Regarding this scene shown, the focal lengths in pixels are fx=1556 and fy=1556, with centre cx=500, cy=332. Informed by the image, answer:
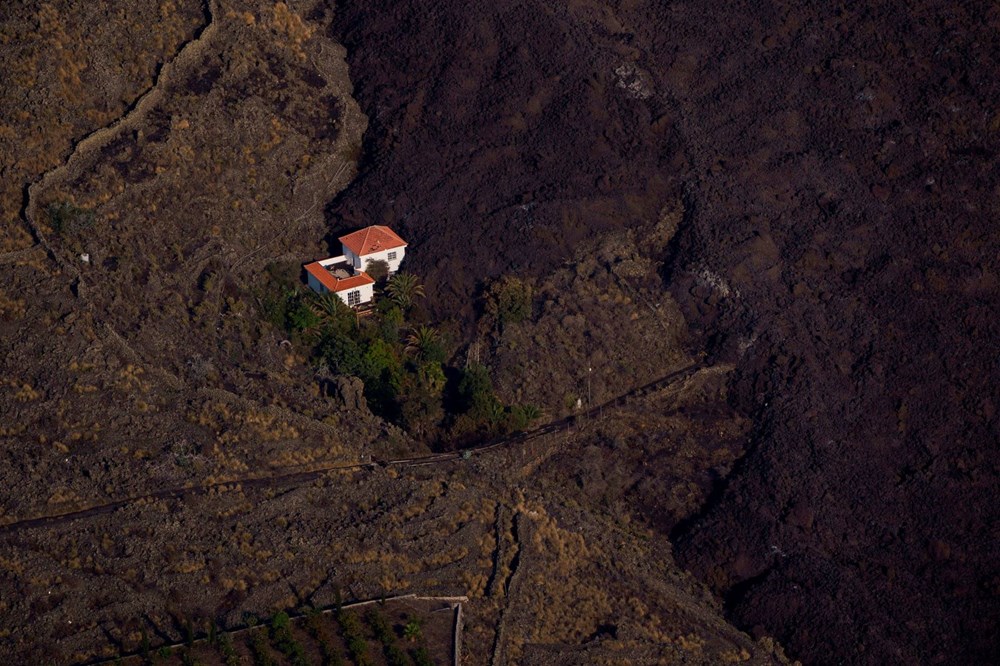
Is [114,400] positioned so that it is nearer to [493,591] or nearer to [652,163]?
[493,591]

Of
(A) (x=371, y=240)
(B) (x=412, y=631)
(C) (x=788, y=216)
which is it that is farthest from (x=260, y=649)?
(C) (x=788, y=216)

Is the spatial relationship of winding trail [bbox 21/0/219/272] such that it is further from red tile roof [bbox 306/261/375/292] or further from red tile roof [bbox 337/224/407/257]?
red tile roof [bbox 337/224/407/257]

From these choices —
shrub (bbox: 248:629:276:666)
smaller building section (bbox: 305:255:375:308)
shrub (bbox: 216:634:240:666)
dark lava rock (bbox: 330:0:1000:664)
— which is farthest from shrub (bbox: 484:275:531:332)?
shrub (bbox: 216:634:240:666)

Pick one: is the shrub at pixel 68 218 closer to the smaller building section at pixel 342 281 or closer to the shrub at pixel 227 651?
the smaller building section at pixel 342 281

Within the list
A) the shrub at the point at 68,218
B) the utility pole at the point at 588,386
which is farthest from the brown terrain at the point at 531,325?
the utility pole at the point at 588,386

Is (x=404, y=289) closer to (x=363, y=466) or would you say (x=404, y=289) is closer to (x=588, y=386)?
(x=588, y=386)
